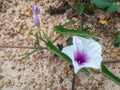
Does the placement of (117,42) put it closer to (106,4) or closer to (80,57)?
(106,4)

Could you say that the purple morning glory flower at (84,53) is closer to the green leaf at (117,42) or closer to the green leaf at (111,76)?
the green leaf at (111,76)

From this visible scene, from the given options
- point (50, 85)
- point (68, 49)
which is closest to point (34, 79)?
point (50, 85)

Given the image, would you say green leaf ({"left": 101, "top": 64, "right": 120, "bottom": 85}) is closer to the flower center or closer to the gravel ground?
the flower center

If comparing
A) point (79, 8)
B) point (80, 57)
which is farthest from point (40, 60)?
point (80, 57)

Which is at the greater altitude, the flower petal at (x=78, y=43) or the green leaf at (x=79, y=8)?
the green leaf at (x=79, y=8)

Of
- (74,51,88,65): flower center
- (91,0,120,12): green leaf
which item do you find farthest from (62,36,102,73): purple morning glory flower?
(91,0,120,12): green leaf

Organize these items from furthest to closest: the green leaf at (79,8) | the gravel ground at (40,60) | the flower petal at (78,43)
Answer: the green leaf at (79,8)
the gravel ground at (40,60)
the flower petal at (78,43)

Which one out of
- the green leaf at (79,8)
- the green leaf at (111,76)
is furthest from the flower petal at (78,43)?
the green leaf at (79,8)
